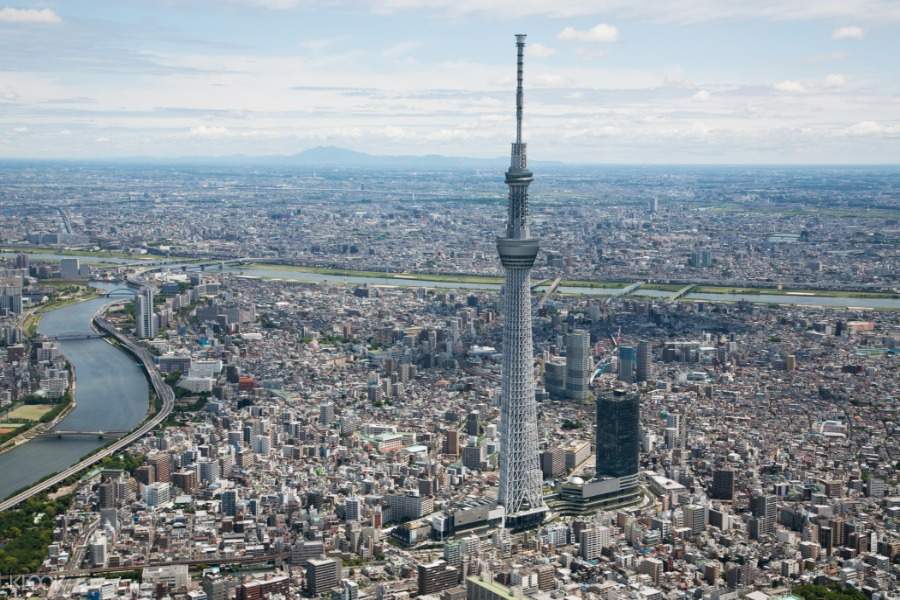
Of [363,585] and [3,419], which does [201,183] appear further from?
[363,585]

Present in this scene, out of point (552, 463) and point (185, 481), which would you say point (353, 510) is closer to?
point (185, 481)

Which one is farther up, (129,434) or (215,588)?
(215,588)

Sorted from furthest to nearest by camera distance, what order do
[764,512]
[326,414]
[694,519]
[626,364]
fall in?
[626,364] → [326,414] → [764,512] → [694,519]

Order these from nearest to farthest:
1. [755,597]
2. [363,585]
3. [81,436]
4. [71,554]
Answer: [755,597] < [363,585] < [71,554] < [81,436]

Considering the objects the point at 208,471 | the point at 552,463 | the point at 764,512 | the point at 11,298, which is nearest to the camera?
the point at 764,512

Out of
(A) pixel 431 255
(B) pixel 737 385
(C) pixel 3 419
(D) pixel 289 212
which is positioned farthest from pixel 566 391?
(D) pixel 289 212

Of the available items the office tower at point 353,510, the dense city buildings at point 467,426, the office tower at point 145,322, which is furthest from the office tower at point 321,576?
the office tower at point 145,322

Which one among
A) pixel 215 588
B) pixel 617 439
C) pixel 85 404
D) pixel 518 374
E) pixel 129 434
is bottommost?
pixel 85 404

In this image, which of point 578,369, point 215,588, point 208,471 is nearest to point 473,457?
point 208,471
